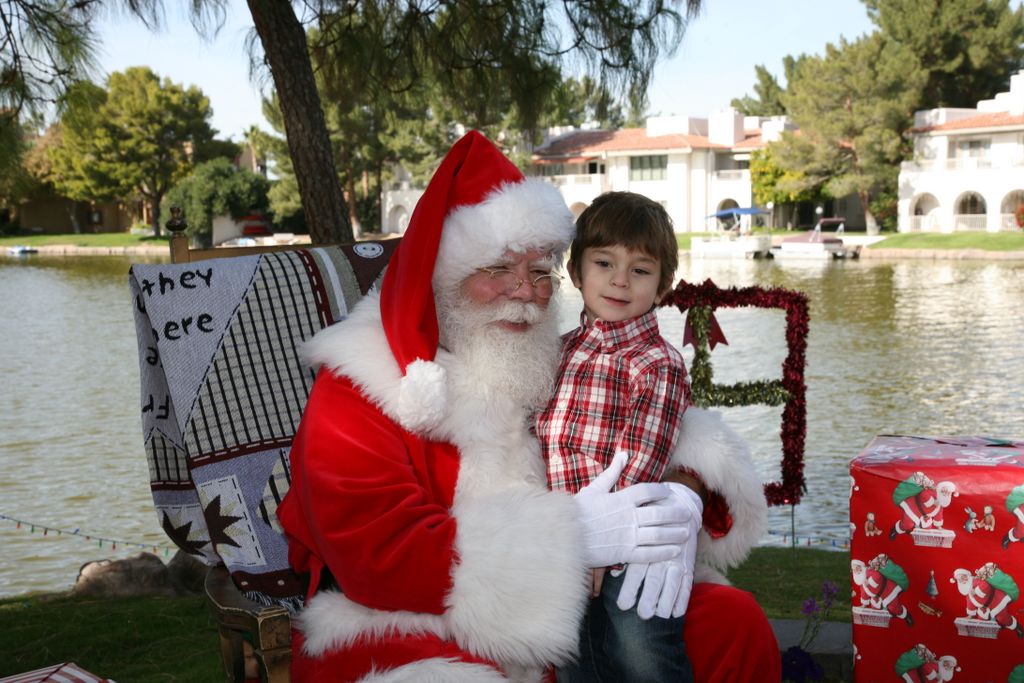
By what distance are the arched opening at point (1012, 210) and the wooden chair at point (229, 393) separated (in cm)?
3158

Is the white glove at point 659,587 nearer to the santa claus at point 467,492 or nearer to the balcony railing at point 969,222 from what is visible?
the santa claus at point 467,492

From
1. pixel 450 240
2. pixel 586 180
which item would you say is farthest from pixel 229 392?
pixel 586 180

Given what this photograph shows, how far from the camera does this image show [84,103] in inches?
193

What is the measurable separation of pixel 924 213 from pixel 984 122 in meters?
3.40

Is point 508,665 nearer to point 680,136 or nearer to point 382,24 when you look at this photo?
point 382,24

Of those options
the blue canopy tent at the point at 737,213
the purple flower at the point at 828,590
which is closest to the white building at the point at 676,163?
the blue canopy tent at the point at 737,213

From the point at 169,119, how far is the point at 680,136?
845 inches

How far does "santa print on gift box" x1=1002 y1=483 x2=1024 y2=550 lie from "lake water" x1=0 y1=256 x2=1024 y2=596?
3.40 metres

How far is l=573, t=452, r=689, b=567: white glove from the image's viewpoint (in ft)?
6.13

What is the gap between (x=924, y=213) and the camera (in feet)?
112

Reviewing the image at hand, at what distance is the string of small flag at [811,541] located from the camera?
543 cm

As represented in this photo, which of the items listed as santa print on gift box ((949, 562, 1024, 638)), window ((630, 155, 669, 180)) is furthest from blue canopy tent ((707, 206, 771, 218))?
santa print on gift box ((949, 562, 1024, 638))

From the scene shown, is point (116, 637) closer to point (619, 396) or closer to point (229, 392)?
point (229, 392)

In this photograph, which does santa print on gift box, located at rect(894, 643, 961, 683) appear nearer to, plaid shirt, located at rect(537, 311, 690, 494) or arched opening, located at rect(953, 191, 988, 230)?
plaid shirt, located at rect(537, 311, 690, 494)
